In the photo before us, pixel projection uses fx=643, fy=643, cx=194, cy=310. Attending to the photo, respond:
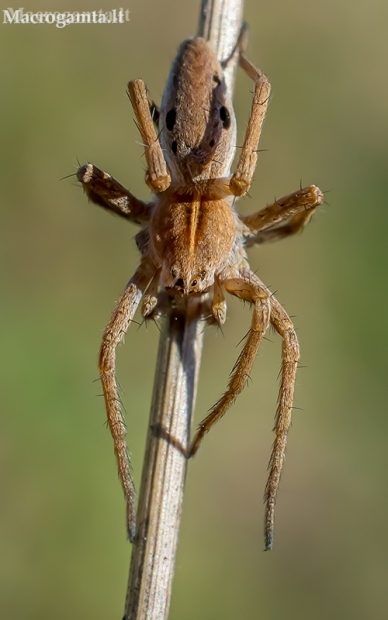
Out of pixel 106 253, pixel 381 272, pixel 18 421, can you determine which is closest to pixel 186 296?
pixel 18 421

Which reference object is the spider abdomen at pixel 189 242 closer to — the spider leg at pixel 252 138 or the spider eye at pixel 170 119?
the spider leg at pixel 252 138

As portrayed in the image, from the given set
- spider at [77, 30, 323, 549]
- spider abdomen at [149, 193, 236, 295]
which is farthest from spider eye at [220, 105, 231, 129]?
spider abdomen at [149, 193, 236, 295]

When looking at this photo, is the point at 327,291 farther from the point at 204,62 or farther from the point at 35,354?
the point at 204,62

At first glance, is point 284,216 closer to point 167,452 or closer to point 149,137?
point 149,137

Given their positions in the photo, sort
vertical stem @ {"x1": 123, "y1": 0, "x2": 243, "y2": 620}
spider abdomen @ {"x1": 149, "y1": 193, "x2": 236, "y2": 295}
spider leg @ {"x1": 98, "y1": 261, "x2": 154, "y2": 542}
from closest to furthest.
A: vertical stem @ {"x1": 123, "y1": 0, "x2": 243, "y2": 620}, spider leg @ {"x1": 98, "y1": 261, "x2": 154, "y2": 542}, spider abdomen @ {"x1": 149, "y1": 193, "x2": 236, "y2": 295}

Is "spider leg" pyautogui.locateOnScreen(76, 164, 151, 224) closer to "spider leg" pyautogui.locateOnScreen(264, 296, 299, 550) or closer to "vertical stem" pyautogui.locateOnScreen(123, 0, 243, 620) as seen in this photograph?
"vertical stem" pyautogui.locateOnScreen(123, 0, 243, 620)

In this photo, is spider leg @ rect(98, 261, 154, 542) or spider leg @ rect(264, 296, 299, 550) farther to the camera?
spider leg @ rect(264, 296, 299, 550)

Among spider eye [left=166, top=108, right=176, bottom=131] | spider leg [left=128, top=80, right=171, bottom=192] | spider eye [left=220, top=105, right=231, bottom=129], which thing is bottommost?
spider leg [left=128, top=80, right=171, bottom=192]

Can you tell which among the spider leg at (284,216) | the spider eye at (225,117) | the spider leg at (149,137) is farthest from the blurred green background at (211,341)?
the spider leg at (149,137)
